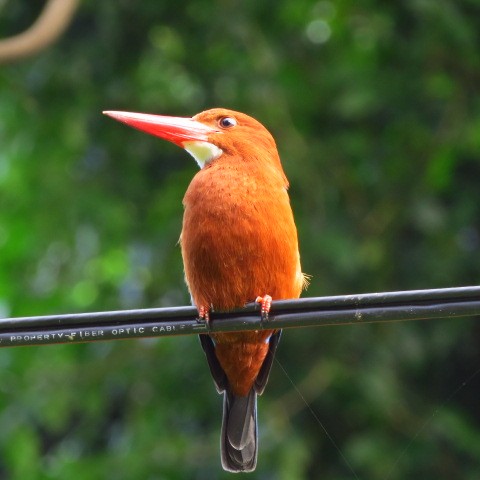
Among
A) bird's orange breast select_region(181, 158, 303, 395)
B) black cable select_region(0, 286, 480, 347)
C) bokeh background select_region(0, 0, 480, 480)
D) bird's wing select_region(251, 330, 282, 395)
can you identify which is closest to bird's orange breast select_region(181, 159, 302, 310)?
bird's orange breast select_region(181, 158, 303, 395)

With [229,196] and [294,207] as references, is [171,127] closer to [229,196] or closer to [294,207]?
[229,196]

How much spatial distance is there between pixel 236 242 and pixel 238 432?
94cm

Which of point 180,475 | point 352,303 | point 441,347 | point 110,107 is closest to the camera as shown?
point 352,303

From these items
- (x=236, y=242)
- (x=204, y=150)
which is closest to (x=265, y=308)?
(x=236, y=242)

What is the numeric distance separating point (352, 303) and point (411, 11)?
16.6 ft

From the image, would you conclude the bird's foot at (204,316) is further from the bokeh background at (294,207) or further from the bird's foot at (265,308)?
the bokeh background at (294,207)

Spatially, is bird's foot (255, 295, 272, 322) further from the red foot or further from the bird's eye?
the bird's eye

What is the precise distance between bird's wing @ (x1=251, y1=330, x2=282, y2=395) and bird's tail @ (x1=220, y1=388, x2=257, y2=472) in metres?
0.03

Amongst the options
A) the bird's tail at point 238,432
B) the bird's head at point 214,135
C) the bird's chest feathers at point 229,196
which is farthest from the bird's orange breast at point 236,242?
the bird's tail at point 238,432

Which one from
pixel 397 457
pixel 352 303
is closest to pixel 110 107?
pixel 397 457

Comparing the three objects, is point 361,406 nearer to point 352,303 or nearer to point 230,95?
point 230,95

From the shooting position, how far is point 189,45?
872cm

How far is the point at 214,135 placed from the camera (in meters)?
5.17

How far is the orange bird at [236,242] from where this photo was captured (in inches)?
185
